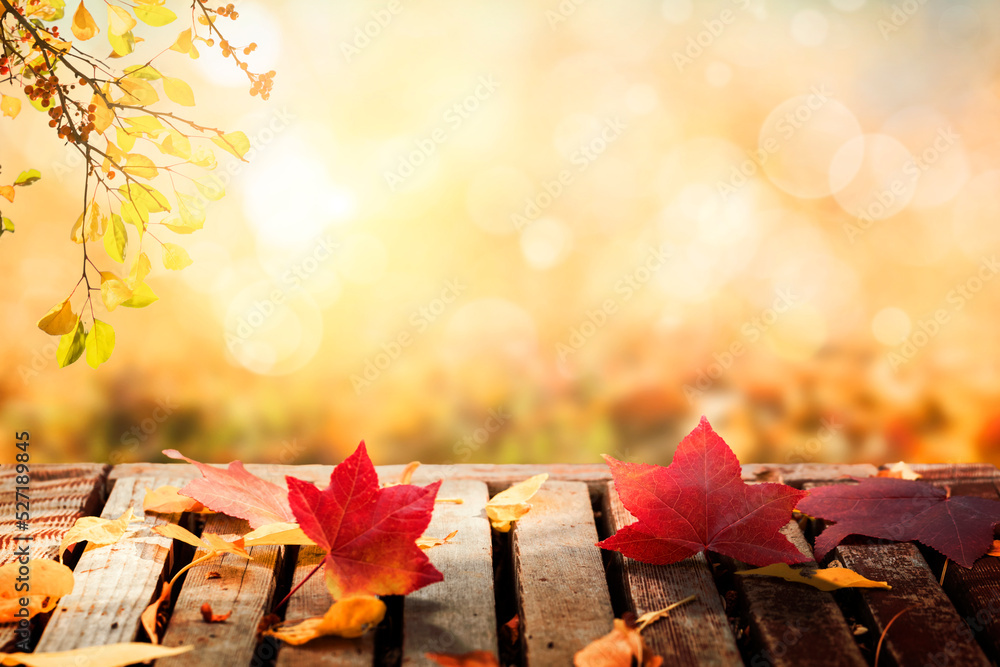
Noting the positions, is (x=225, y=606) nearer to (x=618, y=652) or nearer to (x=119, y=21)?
Result: (x=618, y=652)

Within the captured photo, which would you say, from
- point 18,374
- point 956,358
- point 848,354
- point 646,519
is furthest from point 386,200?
point 956,358

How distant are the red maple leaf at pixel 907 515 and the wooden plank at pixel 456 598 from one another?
46 centimetres

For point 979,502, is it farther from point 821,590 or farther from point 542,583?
point 542,583

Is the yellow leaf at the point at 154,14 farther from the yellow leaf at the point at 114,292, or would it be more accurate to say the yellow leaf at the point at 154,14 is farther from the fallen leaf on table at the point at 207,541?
the fallen leaf on table at the point at 207,541

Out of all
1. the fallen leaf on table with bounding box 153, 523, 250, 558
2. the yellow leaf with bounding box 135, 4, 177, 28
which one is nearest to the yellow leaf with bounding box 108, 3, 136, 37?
the yellow leaf with bounding box 135, 4, 177, 28

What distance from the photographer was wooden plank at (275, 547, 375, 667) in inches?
30.9

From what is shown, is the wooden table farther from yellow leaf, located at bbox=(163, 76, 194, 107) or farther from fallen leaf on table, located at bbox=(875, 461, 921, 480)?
yellow leaf, located at bbox=(163, 76, 194, 107)

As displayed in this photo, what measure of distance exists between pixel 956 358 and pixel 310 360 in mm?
2366

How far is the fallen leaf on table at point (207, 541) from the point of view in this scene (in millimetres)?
927

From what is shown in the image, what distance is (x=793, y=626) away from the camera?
0.85 m

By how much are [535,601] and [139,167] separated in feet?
2.48

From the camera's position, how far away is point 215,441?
92.1 inches

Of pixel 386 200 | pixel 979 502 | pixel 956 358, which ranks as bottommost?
pixel 979 502

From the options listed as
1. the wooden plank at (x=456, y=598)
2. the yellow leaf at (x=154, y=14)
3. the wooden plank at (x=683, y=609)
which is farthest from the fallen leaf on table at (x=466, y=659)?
the yellow leaf at (x=154, y=14)
